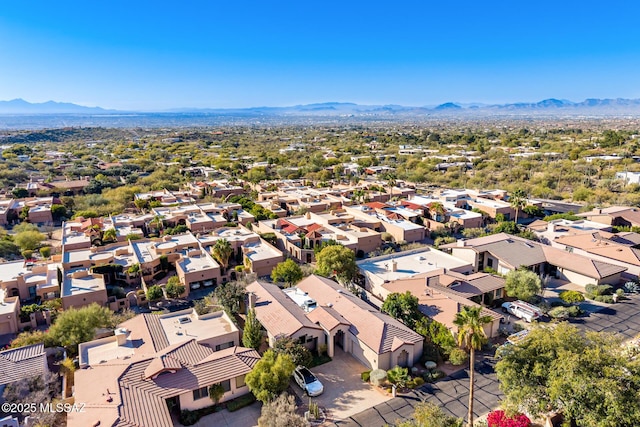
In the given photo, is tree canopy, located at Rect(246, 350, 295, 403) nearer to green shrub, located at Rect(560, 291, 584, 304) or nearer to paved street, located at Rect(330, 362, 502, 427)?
paved street, located at Rect(330, 362, 502, 427)

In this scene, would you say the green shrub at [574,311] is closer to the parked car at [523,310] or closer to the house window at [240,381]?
the parked car at [523,310]

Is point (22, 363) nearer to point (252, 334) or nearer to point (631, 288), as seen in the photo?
point (252, 334)

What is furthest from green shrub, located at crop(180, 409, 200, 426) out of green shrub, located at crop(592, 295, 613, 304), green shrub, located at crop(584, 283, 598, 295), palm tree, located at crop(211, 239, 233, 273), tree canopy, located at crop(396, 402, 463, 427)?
green shrub, located at crop(584, 283, 598, 295)

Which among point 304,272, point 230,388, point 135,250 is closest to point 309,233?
point 304,272

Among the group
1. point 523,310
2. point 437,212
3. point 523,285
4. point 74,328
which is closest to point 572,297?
point 523,285

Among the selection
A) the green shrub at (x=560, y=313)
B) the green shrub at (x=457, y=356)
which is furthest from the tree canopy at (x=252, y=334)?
the green shrub at (x=560, y=313)

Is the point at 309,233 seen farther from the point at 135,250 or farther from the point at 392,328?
the point at 392,328
